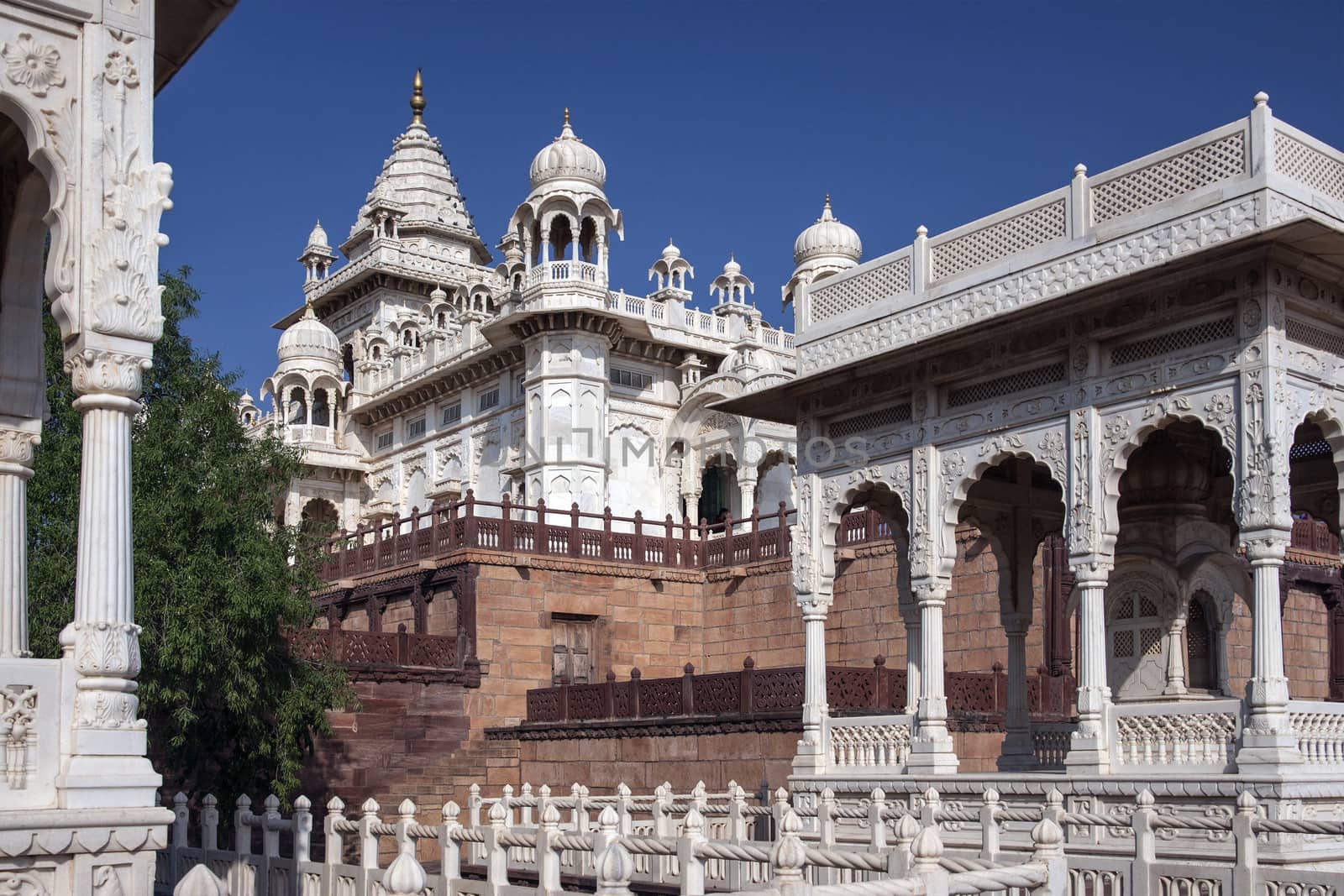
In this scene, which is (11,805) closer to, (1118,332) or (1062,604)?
(1118,332)

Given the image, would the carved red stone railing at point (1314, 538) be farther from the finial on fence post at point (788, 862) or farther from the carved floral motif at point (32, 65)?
the carved floral motif at point (32, 65)

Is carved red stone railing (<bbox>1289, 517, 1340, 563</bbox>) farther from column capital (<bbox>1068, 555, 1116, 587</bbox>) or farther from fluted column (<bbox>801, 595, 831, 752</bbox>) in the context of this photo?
column capital (<bbox>1068, 555, 1116, 587</bbox>)

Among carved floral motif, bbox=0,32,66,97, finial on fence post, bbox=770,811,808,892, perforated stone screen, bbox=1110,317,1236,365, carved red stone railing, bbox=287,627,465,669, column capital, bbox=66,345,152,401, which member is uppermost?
carved floral motif, bbox=0,32,66,97

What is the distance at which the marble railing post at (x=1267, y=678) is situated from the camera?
11.9m

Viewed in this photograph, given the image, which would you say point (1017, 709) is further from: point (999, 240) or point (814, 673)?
point (999, 240)

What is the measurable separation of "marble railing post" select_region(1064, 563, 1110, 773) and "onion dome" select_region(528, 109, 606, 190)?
2273cm

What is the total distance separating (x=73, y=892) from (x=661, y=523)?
23.7 metres

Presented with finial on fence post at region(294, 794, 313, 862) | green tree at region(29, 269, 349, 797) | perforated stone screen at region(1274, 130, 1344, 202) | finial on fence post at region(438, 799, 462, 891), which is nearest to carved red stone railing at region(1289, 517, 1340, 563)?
perforated stone screen at region(1274, 130, 1344, 202)

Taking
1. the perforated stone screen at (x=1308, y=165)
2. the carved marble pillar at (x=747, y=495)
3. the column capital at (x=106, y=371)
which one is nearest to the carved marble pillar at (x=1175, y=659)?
the perforated stone screen at (x=1308, y=165)

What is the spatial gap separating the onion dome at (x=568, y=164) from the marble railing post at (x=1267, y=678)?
80.0 feet

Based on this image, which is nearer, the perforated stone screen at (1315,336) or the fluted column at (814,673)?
the perforated stone screen at (1315,336)

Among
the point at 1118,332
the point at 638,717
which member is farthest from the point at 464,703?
the point at 1118,332

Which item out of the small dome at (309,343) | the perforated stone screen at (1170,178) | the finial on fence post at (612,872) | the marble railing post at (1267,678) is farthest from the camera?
the small dome at (309,343)

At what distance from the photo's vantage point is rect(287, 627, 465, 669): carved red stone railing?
24.9m
